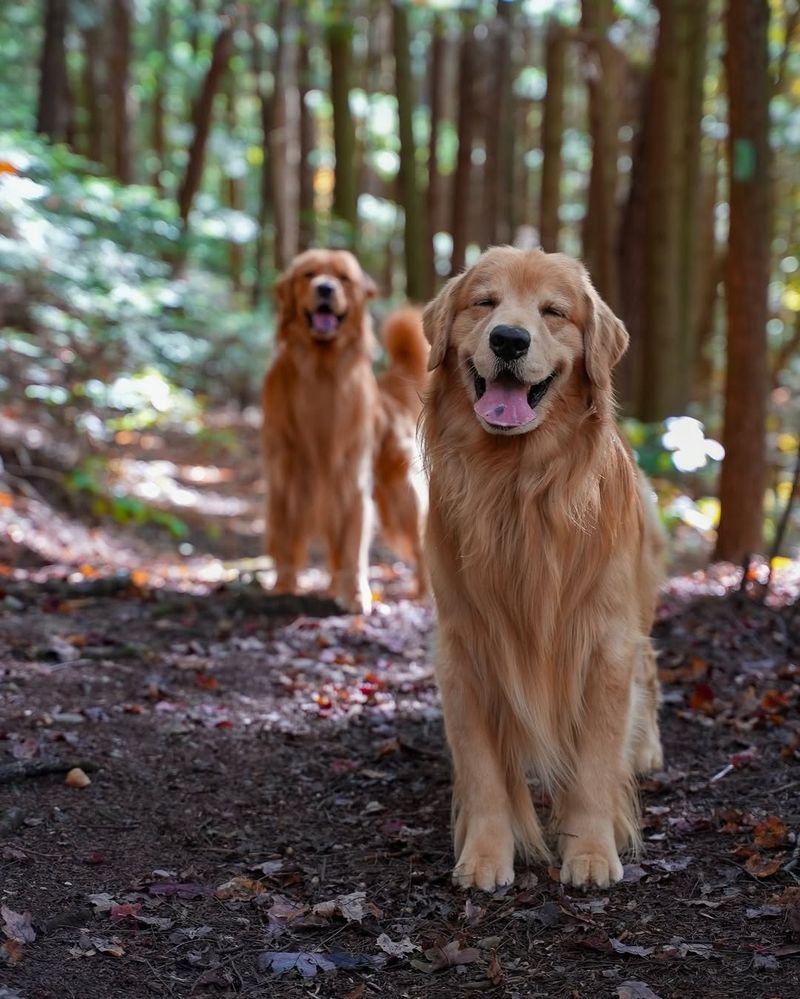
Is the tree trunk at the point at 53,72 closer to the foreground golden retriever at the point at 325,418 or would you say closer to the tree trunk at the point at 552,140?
the tree trunk at the point at 552,140

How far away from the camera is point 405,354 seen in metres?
8.23

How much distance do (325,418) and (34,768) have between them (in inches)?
156

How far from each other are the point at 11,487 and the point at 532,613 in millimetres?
6161

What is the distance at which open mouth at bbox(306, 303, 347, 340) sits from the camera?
7.48 m

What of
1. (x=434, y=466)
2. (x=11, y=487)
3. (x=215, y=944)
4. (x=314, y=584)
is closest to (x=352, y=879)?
(x=215, y=944)

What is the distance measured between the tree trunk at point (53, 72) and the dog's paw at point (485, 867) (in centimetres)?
1238

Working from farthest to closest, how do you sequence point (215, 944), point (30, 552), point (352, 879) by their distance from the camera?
point (30, 552) < point (352, 879) < point (215, 944)

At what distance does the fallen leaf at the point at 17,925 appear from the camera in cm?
305

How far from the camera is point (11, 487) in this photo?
8.80 metres

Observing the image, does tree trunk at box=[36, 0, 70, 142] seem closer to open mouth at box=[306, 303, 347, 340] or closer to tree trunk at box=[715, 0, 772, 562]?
open mouth at box=[306, 303, 347, 340]

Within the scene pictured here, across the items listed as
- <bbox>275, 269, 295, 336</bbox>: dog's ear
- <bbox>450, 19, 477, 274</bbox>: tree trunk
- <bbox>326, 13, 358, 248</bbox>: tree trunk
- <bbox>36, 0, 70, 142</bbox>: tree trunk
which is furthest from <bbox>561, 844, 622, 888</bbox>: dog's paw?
<bbox>450, 19, 477, 274</bbox>: tree trunk

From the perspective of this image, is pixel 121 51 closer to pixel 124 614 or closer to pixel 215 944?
pixel 124 614

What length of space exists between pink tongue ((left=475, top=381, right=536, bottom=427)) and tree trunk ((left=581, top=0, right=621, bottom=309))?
8933 millimetres

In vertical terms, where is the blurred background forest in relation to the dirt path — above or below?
A: above
